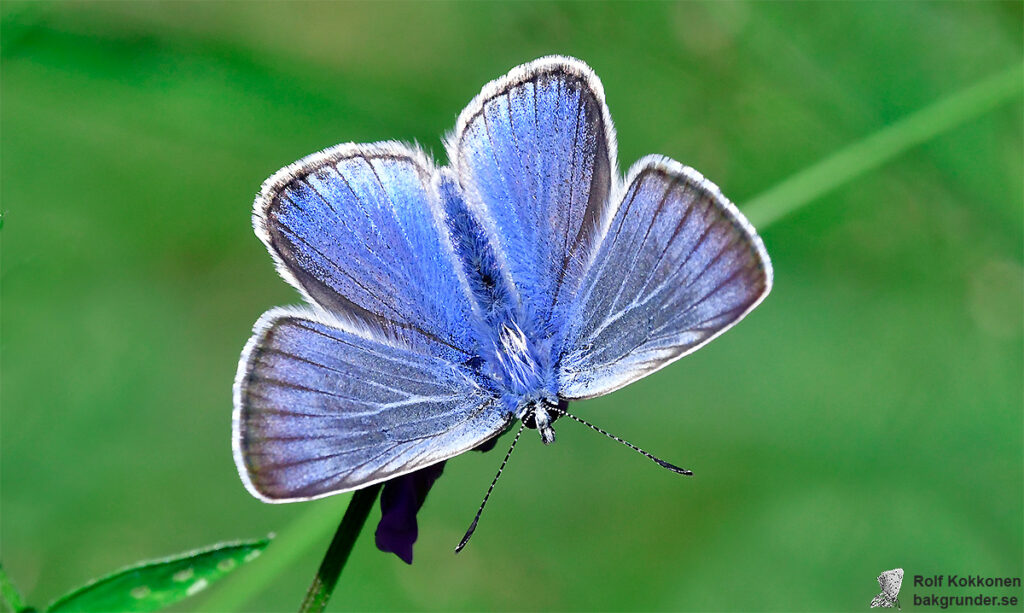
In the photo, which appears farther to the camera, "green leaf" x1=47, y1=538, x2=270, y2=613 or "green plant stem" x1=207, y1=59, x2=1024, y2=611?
"green plant stem" x1=207, y1=59, x2=1024, y2=611

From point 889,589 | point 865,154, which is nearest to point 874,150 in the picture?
point 865,154

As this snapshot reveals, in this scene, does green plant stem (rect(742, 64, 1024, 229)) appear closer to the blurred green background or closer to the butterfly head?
the blurred green background

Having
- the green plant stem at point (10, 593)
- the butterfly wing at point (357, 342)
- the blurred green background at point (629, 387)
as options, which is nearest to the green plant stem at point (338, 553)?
the butterfly wing at point (357, 342)

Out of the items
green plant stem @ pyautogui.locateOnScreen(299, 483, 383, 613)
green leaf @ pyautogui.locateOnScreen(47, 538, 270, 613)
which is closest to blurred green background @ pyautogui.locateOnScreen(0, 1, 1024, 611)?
green leaf @ pyautogui.locateOnScreen(47, 538, 270, 613)

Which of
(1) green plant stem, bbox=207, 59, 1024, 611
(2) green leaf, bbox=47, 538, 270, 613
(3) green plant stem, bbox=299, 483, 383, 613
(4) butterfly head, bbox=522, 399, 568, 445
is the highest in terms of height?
(1) green plant stem, bbox=207, 59, 1024, 611

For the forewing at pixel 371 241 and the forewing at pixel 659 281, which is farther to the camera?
the forewing at pixel 371 241

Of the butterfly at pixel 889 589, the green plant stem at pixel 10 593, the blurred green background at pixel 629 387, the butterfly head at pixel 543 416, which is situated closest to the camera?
the green plant stem at pixel 10 593

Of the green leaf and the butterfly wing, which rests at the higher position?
the butterfly wing

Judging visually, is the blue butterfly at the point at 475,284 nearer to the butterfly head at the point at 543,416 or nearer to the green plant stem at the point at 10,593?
the butterfly head at the point at 543,416
